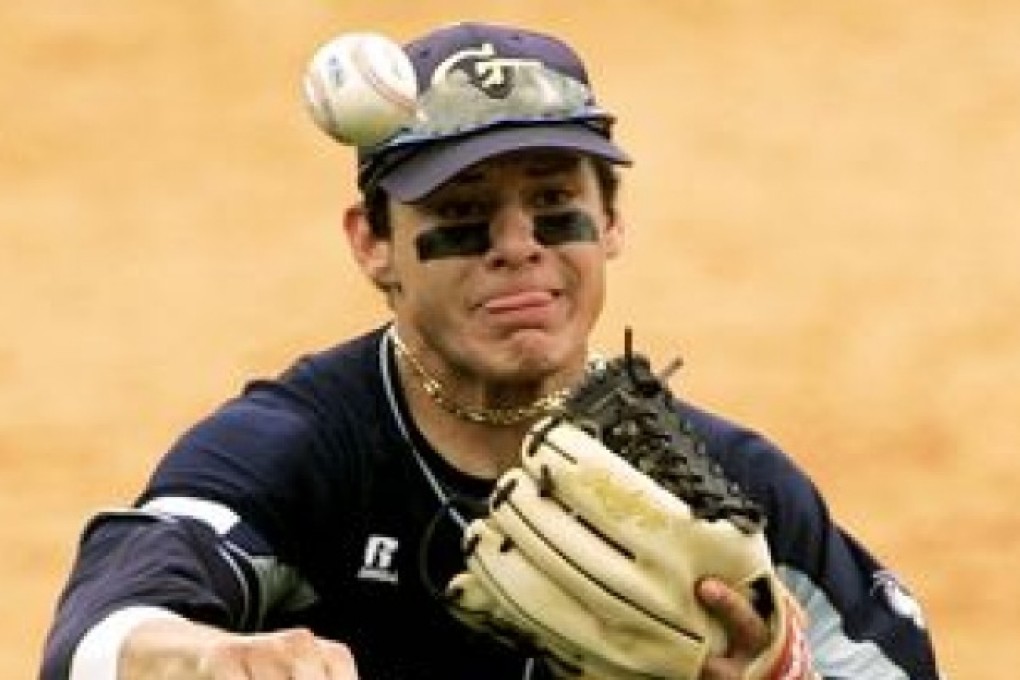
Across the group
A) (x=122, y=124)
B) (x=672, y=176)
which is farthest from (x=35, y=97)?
(x=672, y=176)

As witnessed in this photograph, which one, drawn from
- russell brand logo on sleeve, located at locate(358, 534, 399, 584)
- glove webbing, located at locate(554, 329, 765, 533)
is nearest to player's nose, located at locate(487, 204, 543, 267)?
glove webbing, located at locate(554, 329, 765, 533)

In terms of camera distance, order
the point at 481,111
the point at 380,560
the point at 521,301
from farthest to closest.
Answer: the point at 380,560 < the point at 481,111 < the point at 521,301

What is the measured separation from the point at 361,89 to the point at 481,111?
0.69 feet

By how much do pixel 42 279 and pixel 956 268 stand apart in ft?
10.7

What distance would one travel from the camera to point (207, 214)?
1345 centimetres

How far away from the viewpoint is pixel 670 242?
1317 cm

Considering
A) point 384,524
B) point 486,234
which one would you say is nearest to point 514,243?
point 486,234

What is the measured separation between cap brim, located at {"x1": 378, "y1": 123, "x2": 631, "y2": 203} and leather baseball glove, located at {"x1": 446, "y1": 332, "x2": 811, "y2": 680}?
43 cm

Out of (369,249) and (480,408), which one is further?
(369,249)

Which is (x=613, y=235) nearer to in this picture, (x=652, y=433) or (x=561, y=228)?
(x=561, y=228)

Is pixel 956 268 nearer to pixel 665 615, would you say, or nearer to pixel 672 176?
pixel 672 176

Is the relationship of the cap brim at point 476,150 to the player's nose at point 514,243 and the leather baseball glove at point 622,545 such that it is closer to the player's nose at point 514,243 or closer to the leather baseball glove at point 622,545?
the player's nose at point 514,243

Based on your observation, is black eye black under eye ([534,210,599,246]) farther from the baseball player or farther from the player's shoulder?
the player's shoulder

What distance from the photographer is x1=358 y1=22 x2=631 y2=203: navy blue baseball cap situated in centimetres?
610
